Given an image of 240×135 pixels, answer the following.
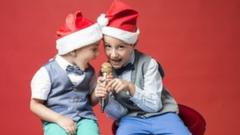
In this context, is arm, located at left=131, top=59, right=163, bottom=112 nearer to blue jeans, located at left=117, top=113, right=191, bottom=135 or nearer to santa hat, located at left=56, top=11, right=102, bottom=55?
blue jeans, located at left=117, top=113, right=191, bottom=135

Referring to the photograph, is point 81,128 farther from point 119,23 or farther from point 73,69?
point 119,23

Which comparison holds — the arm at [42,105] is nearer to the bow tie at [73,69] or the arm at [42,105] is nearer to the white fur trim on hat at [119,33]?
the bow tie at [73,69]

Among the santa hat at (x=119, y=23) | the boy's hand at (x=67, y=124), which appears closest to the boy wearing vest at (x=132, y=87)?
the santa hat at (x=119, y=23)

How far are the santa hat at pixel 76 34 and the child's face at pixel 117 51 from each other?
4 centimetres

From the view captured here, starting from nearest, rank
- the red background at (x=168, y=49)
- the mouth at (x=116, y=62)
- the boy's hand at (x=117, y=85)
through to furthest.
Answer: the boy's hand at (x=117, y=85)
the mouth at (x=116, y=62)
the red background at (x=168, y=49)

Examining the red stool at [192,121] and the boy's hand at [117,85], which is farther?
the red stool at [192,121]

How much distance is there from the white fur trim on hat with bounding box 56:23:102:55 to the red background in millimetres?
677

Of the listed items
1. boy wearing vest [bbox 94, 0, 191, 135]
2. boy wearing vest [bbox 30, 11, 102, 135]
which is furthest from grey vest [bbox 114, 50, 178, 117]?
boy wearing vest [bbox 30, 11, 102, 135]

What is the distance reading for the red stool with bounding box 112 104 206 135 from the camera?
4.97ft

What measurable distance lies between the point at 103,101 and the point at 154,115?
0.16 meters

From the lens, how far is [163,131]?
1.44m

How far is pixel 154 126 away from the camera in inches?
57.5

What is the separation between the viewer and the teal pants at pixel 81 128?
1.39 metres

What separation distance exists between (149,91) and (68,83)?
0.76ft
